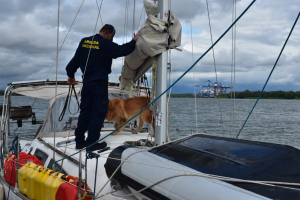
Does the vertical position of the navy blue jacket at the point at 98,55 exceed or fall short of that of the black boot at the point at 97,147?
it exceeds it

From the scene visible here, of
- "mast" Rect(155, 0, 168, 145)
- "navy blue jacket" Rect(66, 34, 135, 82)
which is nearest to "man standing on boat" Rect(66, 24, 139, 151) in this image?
"navy blue jacket" Rect(66, 34, 135, 82)

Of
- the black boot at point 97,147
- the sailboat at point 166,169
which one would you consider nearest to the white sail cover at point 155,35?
the sailboat at point 166,169

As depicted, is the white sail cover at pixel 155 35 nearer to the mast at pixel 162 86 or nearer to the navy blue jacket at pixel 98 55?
the mast at pixel 162 86

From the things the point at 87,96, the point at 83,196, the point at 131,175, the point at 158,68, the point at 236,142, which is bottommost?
the point at 83,196

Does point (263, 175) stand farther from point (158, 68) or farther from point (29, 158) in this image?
point (29, 158)

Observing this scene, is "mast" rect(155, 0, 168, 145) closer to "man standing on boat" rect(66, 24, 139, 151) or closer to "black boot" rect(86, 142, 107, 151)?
"man standing on boat" rect(66, 24, 139, 151)

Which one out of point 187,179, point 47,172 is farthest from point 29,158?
point 187,179

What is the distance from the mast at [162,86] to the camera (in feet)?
11.7

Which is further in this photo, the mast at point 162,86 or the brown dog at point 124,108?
the brown dog at point 124,108

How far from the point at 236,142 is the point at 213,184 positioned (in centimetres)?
93

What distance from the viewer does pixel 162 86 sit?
3.58m

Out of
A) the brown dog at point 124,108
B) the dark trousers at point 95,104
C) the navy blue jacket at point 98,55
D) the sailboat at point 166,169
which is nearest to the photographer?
the sailboat at point 166,169

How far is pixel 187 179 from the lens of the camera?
2.04 m

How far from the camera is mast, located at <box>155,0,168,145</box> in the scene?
3.58 meters
